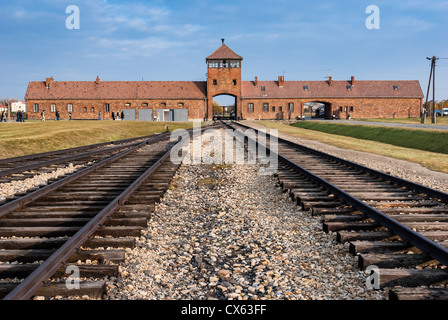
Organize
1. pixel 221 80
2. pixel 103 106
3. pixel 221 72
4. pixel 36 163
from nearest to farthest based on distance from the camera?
pixel 36 163 < pixel 221 72 < pixel 221 80 < pixel 103 106

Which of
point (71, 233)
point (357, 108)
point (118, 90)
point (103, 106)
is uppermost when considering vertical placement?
point (118, 90)

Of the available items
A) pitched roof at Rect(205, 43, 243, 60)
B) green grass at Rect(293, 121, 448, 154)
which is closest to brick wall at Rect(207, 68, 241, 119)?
pitched roof at Rect(205, 43, 243, 60)

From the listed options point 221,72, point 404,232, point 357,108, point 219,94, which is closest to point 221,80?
point 221,72

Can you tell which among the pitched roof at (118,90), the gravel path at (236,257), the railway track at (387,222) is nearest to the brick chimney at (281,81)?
the pitched roof at (118,90)

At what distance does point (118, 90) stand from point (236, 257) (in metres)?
64.2

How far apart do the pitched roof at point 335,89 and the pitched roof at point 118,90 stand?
10.00m

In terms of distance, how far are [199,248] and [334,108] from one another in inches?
2629

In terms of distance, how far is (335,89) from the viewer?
68000 mm

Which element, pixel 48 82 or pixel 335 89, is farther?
pixel 335 89

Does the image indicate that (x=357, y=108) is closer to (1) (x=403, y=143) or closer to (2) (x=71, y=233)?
(1) (x=403, y=143)

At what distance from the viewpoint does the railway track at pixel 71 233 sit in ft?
10.4

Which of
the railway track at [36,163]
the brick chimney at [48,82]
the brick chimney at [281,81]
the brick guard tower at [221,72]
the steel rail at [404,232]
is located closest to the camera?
the steel rail at [404,232]

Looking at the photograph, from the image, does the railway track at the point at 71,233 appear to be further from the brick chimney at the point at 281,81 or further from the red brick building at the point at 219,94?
the brick chimney at the point at 281,81
